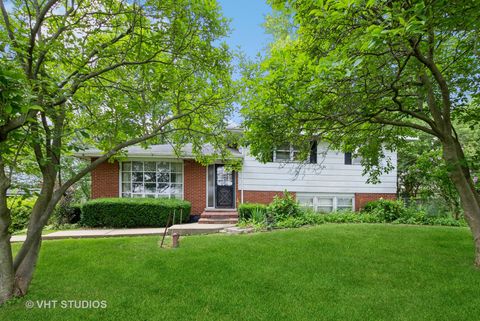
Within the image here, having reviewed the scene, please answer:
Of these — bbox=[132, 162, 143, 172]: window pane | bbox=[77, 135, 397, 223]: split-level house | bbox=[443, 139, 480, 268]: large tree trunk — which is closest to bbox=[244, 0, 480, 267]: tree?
bbox=[443, 139, 480, 268]: large tree trunk

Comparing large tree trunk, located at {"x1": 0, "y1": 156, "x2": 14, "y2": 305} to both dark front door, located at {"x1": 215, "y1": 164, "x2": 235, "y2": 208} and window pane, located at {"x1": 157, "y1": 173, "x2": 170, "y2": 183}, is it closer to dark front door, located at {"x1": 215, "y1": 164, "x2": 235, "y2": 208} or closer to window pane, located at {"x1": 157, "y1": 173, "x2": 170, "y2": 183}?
window pane, located at {"x1": 157, "y1": 173, "x2": 170, "y2": 183}

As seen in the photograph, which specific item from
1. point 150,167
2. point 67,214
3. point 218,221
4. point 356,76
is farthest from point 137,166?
point 356,76

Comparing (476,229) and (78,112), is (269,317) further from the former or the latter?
(78,112)

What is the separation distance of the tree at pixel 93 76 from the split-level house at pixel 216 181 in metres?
7.12

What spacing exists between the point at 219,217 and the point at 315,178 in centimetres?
503

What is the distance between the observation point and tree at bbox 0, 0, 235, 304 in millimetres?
3697

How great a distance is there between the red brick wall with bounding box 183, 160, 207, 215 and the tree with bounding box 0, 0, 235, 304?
718 cm

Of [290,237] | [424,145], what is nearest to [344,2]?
[290,237]

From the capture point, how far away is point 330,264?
5754 millimetres

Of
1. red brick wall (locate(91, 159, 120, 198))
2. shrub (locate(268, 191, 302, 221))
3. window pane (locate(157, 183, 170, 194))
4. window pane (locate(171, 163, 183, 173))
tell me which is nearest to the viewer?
shrub (locate(268, 191, 302, 221))

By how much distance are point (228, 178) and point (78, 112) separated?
26.9ft

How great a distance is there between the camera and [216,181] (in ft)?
44.3

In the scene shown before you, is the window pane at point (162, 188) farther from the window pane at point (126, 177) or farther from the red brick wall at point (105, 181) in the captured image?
the red brick wall at point (105, 181)

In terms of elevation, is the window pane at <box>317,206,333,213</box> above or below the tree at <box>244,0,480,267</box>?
below
